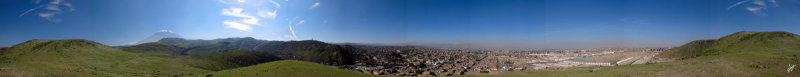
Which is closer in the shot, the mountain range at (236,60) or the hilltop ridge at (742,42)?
the mountain range at (236,60)

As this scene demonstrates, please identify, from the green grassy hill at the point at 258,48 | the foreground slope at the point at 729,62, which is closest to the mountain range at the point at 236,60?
the foreground slope at the point at 729,62

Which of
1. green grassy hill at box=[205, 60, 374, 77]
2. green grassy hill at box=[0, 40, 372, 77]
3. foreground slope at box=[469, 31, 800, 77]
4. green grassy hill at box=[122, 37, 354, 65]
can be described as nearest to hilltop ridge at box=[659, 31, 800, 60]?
foreground slope at box=[469, 31, 800, 77]

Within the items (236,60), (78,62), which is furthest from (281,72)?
(78,62)

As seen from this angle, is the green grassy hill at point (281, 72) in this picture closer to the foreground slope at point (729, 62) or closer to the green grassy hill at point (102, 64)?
the green grassy hill at point (102, 64)

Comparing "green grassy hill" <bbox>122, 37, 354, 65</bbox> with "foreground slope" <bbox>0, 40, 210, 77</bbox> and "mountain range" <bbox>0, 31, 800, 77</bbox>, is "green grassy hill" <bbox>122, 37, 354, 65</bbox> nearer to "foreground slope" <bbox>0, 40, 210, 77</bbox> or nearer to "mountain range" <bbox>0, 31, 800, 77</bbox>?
"mountain range" <bbox>0, 31, 800, 77</bbox>

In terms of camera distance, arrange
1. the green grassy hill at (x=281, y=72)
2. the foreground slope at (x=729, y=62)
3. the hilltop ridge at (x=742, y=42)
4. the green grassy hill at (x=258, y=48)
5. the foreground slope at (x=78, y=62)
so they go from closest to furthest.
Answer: the foreground slope at (x=78, y=62) < the foreground slope at (x=729, y=62) < the green grassy hill at (x=281, y=72) < the hilltop ridge at (x=742, y=42) < the green grassy hill at (x=258, y=48)

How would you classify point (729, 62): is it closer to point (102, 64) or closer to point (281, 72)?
point (281, 72)

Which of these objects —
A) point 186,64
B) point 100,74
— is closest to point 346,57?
point 186,64
